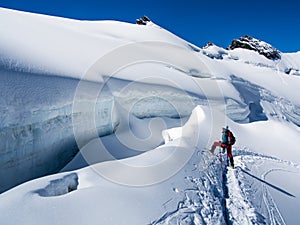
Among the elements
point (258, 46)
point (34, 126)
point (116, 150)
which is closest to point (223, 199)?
point (116, 150)

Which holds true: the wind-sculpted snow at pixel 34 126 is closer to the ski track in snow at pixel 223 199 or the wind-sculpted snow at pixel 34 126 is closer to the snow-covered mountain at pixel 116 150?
the snow-covered mountain at pixel 116 150

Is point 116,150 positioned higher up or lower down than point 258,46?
lower down

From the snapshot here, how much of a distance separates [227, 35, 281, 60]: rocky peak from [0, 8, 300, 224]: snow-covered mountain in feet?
95.2

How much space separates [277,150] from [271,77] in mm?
14693

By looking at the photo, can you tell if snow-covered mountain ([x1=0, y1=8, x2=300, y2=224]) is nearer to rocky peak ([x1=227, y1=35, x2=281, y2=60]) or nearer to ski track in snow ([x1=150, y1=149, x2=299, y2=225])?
ski track in snow ([x1=150, y1=149, x2=299, y2=225])

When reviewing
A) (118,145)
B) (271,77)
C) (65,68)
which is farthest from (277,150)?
(271,77)

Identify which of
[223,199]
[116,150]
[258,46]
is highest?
[258,46]

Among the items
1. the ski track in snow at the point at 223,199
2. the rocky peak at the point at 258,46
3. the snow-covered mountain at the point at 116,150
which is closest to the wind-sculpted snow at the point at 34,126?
the snow-covered mountain at the point at 116,150

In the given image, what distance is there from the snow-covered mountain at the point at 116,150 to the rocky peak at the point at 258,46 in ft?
95.2

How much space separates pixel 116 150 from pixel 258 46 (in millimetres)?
38348

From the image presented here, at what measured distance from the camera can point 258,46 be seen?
127 ft

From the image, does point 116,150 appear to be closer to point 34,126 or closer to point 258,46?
point 34,126

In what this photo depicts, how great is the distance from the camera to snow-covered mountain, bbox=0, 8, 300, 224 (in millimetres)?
3697

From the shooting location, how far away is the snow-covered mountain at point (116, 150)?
146 inches
